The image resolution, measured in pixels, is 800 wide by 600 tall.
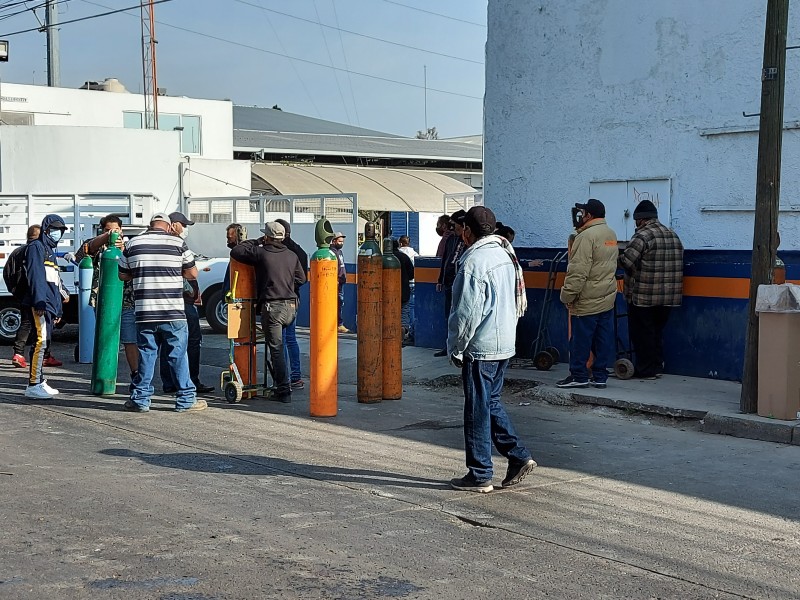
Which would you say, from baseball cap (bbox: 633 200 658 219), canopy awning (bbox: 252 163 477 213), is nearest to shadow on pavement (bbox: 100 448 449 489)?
baseball cap (bbox: 633 200 658 219)

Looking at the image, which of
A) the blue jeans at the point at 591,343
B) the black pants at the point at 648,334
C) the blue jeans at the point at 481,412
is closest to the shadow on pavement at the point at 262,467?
the blue jeans at the point at 481,412

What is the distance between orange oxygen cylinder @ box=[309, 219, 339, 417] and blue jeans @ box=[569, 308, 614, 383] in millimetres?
2648

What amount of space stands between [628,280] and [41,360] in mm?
6420

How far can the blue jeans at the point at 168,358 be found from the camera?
1005 centimetres

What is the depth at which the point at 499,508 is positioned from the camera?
6562 mm

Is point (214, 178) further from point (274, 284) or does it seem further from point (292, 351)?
point (274, 284)

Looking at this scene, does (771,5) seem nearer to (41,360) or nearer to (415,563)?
(415,563)

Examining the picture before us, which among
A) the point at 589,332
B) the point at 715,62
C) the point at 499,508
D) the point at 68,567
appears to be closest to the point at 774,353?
the point at 589,332

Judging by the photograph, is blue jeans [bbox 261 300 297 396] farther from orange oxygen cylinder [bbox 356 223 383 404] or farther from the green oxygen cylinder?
the green oxygen cylinder

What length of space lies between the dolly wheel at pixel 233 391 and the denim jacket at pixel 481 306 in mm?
4224

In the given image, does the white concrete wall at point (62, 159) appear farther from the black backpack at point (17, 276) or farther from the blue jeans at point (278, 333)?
the blue jeans at point (278, 333)

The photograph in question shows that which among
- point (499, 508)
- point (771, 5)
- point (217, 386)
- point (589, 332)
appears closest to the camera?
point (499, 508)

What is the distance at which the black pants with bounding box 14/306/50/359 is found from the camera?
35.7ft

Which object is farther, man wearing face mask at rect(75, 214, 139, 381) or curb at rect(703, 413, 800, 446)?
man wearing face mask at rect(75, 214, 139, 381)
